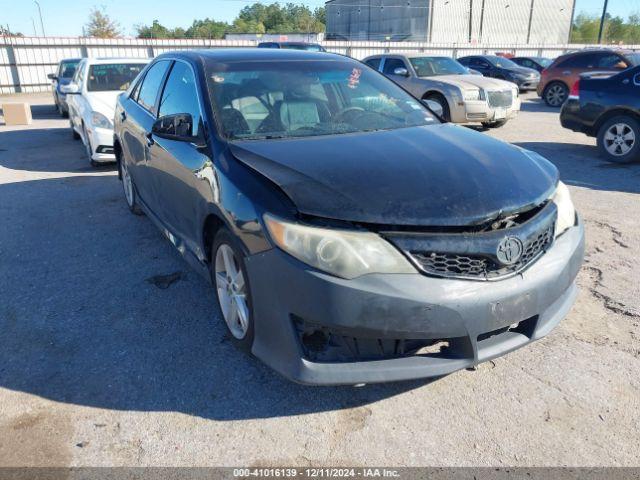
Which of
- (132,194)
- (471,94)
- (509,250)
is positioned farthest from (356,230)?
(471,94)

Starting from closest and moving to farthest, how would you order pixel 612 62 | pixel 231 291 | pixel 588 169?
1. pixel 231 291
2. pixel 588 169
3. pixel 612 62

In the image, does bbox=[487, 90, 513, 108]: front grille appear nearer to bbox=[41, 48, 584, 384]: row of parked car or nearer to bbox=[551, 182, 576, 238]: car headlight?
bbox=[41, 48, 584, 384]: row of parked car

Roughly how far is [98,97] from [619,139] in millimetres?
8121

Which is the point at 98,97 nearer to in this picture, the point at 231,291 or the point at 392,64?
the point at 231,291

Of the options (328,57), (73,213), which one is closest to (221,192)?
(328,57)

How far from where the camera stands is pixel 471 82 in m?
11.0

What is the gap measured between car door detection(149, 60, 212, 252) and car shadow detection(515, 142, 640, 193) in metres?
5.25

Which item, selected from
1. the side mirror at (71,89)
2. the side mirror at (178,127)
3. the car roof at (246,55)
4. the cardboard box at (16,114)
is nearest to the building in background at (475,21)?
the cardboard box at (16,114)

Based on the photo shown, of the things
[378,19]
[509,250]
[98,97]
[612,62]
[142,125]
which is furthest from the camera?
[378,19]

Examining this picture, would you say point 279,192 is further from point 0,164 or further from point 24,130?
point 24,130

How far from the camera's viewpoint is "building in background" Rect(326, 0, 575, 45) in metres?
58.3

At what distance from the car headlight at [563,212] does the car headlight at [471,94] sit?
8.15 m

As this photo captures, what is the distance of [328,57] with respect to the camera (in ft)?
13.6

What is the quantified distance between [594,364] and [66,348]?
3.11m
